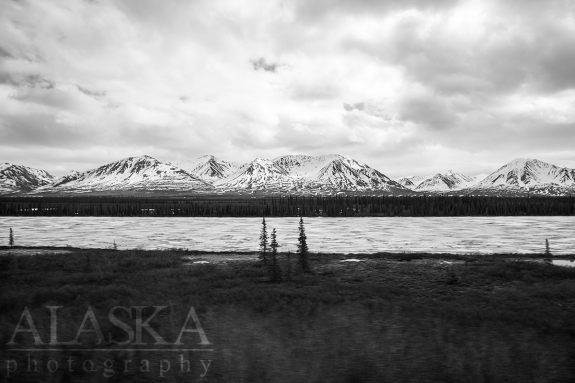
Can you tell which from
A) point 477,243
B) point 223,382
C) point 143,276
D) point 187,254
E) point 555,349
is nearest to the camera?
point 223,382

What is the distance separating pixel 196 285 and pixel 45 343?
9.60 metres

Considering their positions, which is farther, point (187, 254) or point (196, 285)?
point (187, 254)

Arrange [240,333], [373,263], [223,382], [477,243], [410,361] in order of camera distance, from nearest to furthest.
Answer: [223,382] < [410,361] < [240,333] < [373,263] < [477,243]

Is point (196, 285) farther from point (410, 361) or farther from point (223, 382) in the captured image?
point (410, 361)

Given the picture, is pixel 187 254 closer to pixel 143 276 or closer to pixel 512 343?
pixel 143 276

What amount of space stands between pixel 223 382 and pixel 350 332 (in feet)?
13.2

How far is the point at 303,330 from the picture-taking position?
10.5 m

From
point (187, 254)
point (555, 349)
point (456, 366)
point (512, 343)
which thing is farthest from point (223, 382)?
point (187, 254)

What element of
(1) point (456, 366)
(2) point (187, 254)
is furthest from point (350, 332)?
(2) point (187, 254)

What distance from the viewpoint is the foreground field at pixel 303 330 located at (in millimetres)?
8086

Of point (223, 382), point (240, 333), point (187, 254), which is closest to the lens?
point (223, 382)

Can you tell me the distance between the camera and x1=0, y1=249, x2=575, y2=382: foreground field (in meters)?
8.09

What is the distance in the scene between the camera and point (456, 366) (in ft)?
26.7

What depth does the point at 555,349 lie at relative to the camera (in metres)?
9.18
